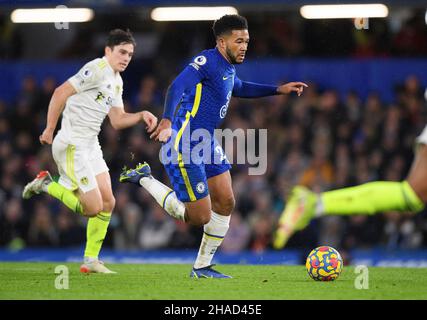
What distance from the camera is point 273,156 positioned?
48.9 ft

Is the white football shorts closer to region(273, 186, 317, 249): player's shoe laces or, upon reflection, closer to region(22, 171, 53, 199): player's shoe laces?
region(22, 171, 53, 199): player's shoe laces

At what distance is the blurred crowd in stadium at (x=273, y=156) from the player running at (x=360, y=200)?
257 inches

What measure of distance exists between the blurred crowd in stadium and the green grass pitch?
2911mm

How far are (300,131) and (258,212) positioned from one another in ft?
5.33

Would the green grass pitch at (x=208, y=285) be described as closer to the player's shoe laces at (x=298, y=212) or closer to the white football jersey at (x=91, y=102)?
the player's shoe laces at (x=298, y=212)

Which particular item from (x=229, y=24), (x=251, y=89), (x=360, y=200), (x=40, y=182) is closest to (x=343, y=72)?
(x=251, y=89)

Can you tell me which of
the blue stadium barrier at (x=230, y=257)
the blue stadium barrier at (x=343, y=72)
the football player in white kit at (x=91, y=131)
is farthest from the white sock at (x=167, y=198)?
the blue stadium barrier at (x=343, y=72)

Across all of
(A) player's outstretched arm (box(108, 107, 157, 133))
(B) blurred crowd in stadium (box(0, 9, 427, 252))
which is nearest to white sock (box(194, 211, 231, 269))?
(A) player's outstretched arm (box(108, 107, 157, 133))

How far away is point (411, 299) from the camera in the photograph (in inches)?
302

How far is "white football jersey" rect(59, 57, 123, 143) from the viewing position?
395 inches

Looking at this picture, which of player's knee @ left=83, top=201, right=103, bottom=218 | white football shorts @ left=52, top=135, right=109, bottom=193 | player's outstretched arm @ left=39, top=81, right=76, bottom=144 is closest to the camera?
player's outstretched arm @ left=39, top=81, right=76, bottom=144

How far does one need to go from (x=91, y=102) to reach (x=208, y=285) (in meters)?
2.55

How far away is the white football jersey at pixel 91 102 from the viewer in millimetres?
10023

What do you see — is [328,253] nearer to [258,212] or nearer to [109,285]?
[109,285]
